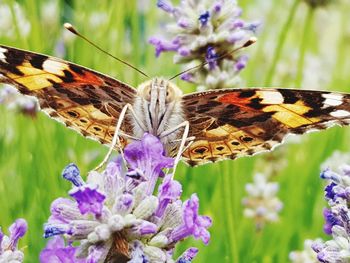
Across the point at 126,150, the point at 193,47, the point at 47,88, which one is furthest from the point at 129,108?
the point at 193,47

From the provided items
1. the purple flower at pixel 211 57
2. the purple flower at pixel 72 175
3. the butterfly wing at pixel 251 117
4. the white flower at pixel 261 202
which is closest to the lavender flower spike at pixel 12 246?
the purple flower at pixel 72 175

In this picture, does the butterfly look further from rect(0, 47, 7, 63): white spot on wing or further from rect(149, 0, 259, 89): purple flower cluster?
rect(149, 0, 259, 89): purple flower cluster

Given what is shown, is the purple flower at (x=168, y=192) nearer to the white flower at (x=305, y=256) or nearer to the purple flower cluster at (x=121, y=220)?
the purple flower cluster at (x=121, y=220)

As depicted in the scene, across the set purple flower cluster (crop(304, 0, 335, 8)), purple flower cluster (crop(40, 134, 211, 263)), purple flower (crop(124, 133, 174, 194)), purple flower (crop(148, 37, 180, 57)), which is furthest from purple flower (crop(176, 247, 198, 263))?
purple flower cluster (crop(304, 0, 335, 8))

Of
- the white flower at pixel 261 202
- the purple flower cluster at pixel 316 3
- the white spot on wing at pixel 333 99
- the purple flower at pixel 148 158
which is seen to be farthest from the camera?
the purple flower cluster at pixel 316 3

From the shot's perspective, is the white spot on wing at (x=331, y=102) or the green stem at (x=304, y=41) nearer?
the white spot on wing at (x=331, y=102)

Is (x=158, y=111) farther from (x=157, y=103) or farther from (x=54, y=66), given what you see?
(x=54, y=66)

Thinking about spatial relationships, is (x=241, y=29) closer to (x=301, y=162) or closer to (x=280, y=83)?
(x=301, y=162)
